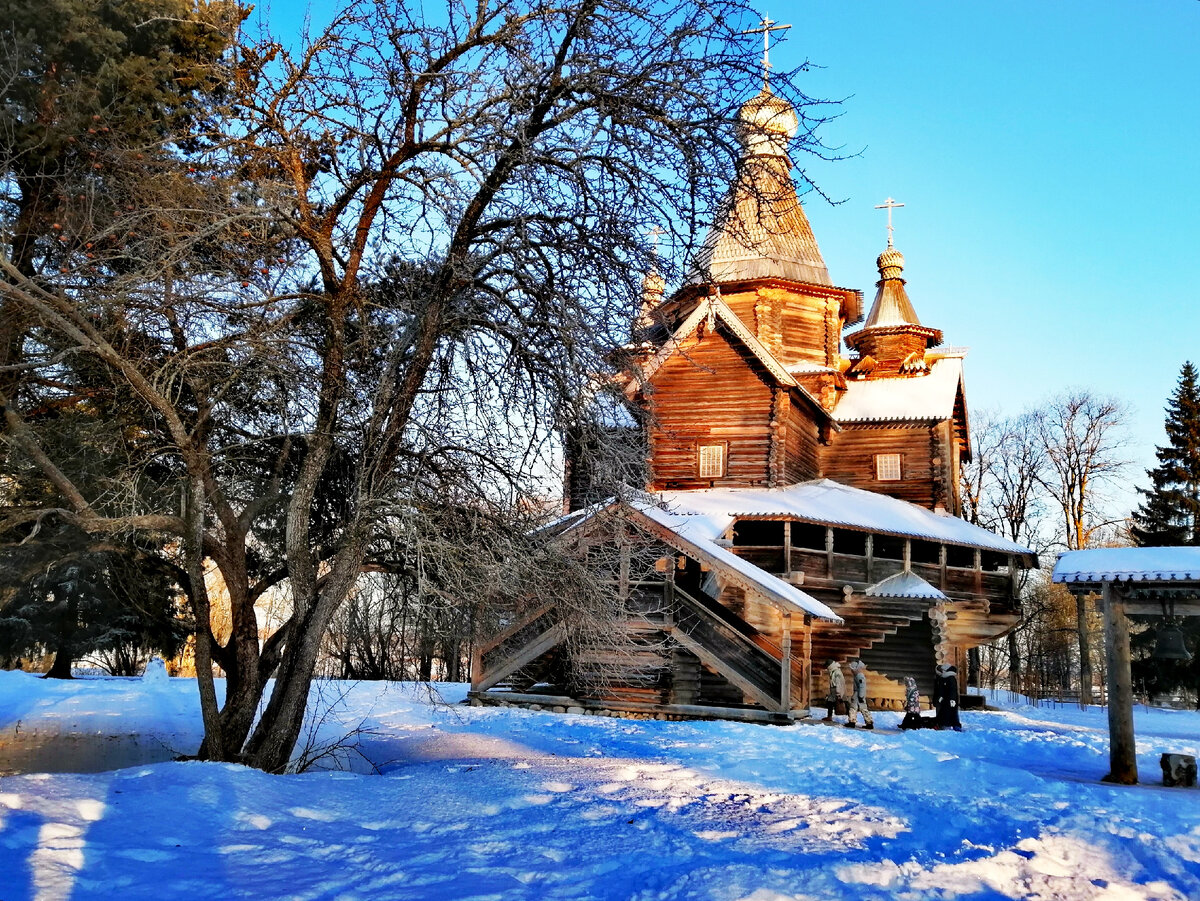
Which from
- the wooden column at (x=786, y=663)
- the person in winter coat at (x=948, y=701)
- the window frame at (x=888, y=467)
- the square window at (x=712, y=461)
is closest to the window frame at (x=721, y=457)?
the square window at (x=712, y=461)

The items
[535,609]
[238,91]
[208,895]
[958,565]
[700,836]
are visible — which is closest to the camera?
[208,895]

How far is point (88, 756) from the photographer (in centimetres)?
1173

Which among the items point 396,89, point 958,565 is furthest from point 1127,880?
point 958,565

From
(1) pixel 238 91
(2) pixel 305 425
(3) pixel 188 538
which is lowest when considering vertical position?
(3) pixel 188 538

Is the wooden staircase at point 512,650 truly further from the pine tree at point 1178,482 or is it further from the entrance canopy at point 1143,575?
the pine tree at point 1178,482

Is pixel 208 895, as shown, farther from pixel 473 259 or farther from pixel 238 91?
pixel 238 91

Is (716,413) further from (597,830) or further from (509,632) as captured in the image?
(597,830)

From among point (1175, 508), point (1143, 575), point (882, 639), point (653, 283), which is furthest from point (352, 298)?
point (1175, 508)

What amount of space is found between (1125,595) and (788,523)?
37.9 ft

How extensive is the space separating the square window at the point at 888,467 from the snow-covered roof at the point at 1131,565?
17.5 m

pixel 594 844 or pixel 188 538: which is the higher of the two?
pixel 188 538

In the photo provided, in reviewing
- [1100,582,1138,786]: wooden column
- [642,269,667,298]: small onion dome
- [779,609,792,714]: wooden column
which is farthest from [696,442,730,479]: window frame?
[642,269,667,298]: small onion dome

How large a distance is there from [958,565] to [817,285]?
1024cm

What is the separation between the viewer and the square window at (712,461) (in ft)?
88.3
